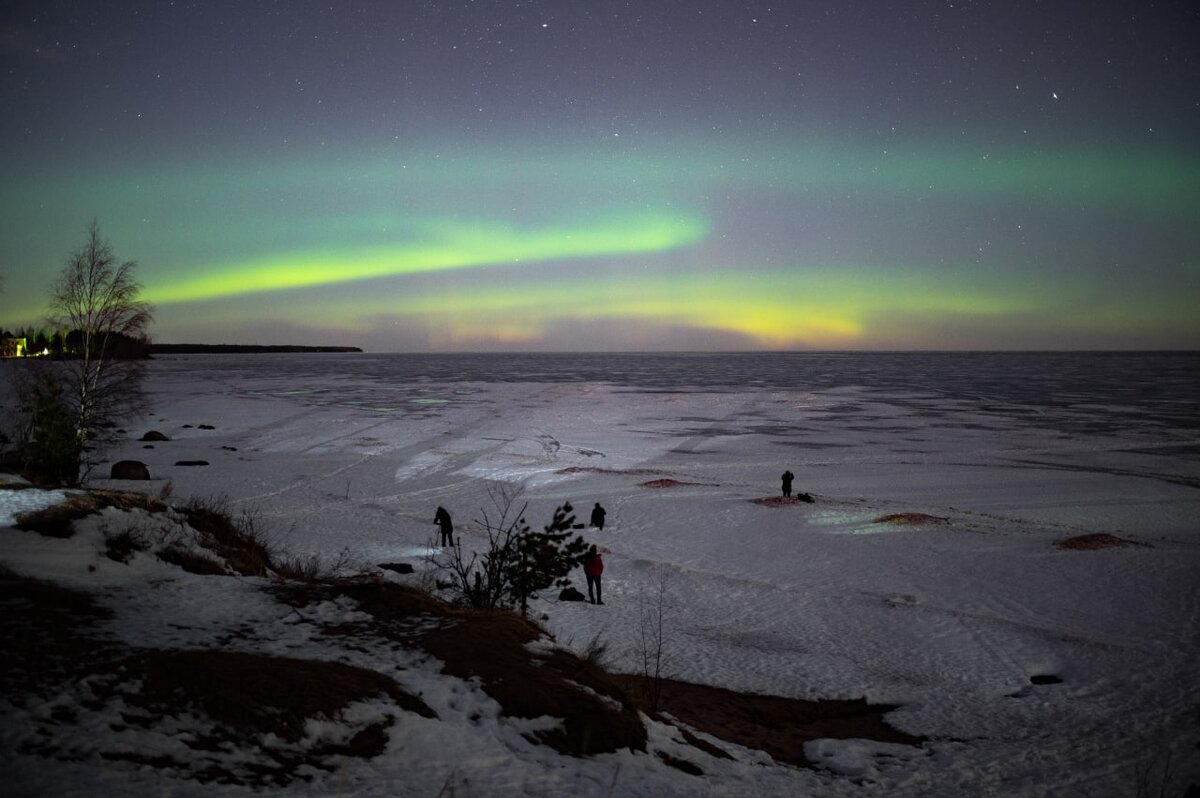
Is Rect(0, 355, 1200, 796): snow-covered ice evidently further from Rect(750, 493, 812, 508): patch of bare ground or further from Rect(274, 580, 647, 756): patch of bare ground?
Rect(750, 493, 812, 508): patch of bare ground

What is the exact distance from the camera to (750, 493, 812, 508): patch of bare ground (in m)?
27.6

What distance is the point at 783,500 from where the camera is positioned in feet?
92.1

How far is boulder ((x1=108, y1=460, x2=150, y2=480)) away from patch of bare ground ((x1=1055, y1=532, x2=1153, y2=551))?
1395 inches

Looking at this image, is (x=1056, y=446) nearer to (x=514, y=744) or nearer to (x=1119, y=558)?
(x=1119, y=558)

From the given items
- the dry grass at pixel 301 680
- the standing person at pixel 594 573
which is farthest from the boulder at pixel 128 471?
the dry grass at pixel 301 680

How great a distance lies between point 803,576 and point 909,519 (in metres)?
7.76

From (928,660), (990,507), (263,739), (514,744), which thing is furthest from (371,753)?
(990,507)

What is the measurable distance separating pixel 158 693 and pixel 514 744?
2829 mm

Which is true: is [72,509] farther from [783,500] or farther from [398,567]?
[783,500]

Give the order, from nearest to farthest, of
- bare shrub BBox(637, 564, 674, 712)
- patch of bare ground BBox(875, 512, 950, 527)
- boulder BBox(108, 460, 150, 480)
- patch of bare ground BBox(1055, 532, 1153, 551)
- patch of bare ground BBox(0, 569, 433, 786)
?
patch of bare ground BBox(0, 569, 433, 786), bare shrub BBox(637, 564, 674, 712), patch of bare ground BBox(1055, 532, 1153, 551), patch of bare ground BBox(875, 512, 950, 527), boulder BBox(108, 460, 150, 480)

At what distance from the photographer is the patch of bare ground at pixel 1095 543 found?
21.7 meters

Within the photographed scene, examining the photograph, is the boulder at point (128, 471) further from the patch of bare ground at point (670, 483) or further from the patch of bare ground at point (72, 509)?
the patch of bare ground at point (72, 509)

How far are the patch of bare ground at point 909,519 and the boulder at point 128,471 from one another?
99.9 feet

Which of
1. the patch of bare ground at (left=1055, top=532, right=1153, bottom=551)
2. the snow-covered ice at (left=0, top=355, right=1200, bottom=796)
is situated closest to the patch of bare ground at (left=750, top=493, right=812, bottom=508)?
the snow-covered ice at (left=0, top=355, right=1200, bottom=796)
